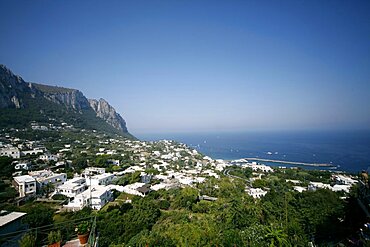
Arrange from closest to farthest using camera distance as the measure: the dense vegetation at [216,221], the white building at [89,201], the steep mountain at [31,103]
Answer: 1. the dense vegetation at [216,221]
2. the white building at [89,201]
3. the steep mountain at [31,103]

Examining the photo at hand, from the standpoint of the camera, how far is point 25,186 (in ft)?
49.1

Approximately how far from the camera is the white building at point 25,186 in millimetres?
14828

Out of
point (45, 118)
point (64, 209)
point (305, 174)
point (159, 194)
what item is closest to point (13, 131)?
point (45, 118)

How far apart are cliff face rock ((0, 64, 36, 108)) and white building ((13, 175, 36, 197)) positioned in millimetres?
34341

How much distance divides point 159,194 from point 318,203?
10760mm

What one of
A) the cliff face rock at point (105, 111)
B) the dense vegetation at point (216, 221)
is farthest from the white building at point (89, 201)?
the cliff face rock at point (105, 111)

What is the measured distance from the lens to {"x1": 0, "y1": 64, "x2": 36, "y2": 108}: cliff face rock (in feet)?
134

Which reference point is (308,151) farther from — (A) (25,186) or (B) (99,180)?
(A) (25,186)

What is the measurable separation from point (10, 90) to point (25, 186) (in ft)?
128

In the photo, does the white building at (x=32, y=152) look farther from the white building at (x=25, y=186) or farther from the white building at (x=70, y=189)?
the white building at (x=70, y=189)

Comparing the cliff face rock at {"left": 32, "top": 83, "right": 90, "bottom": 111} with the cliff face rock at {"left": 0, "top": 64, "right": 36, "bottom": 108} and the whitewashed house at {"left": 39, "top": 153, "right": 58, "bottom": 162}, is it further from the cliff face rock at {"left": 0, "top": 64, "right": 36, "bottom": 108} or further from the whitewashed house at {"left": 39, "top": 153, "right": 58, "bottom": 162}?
the whitewashed house at {"left": 39, "top": 153, "right": 58, "bottom": 162}

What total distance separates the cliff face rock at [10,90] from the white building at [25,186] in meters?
34.3

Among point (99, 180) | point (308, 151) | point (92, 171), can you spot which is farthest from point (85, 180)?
point (308, 151)

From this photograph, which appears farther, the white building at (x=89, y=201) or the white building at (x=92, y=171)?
the white building at (x=92, y=171)
